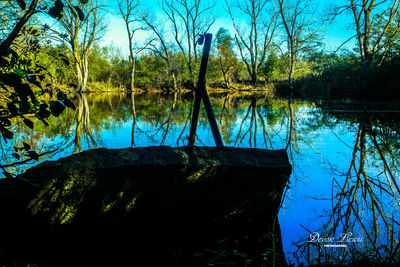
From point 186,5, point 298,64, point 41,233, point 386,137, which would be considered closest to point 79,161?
point 41,233

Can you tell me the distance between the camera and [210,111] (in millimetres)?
4855

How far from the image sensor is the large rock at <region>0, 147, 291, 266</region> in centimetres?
232

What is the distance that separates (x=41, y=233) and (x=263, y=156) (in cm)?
264

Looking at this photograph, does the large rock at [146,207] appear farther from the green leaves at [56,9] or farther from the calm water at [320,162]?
the green leaves at [56,9]

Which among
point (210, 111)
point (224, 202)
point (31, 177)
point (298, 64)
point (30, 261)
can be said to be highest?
point (298, 64)

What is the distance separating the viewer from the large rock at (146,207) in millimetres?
2320

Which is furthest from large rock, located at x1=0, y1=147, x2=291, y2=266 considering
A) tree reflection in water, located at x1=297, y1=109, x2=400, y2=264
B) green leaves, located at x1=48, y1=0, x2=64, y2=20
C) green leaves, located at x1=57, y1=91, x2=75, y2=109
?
green leaves, located at x1=48, y1=0, x2=64, y2=20

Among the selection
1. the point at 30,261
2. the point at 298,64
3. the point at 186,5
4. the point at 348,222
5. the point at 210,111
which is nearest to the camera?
the point at 30,261

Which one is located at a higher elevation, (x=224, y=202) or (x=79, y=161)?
(x=79, y=161)

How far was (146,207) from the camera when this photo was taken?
262 cm

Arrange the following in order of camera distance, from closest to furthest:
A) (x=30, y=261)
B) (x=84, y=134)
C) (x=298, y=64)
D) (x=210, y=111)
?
(x=30, y=261), (x=210, y=111), (x=84, y=134), (x=298, y=64)

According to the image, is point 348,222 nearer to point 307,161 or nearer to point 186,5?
point 307,161

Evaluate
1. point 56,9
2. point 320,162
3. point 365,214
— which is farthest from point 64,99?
point 320,162

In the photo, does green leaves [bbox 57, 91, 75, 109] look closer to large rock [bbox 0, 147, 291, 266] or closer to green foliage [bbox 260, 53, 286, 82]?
large rock [bbox 0, 147, 291, 266]
